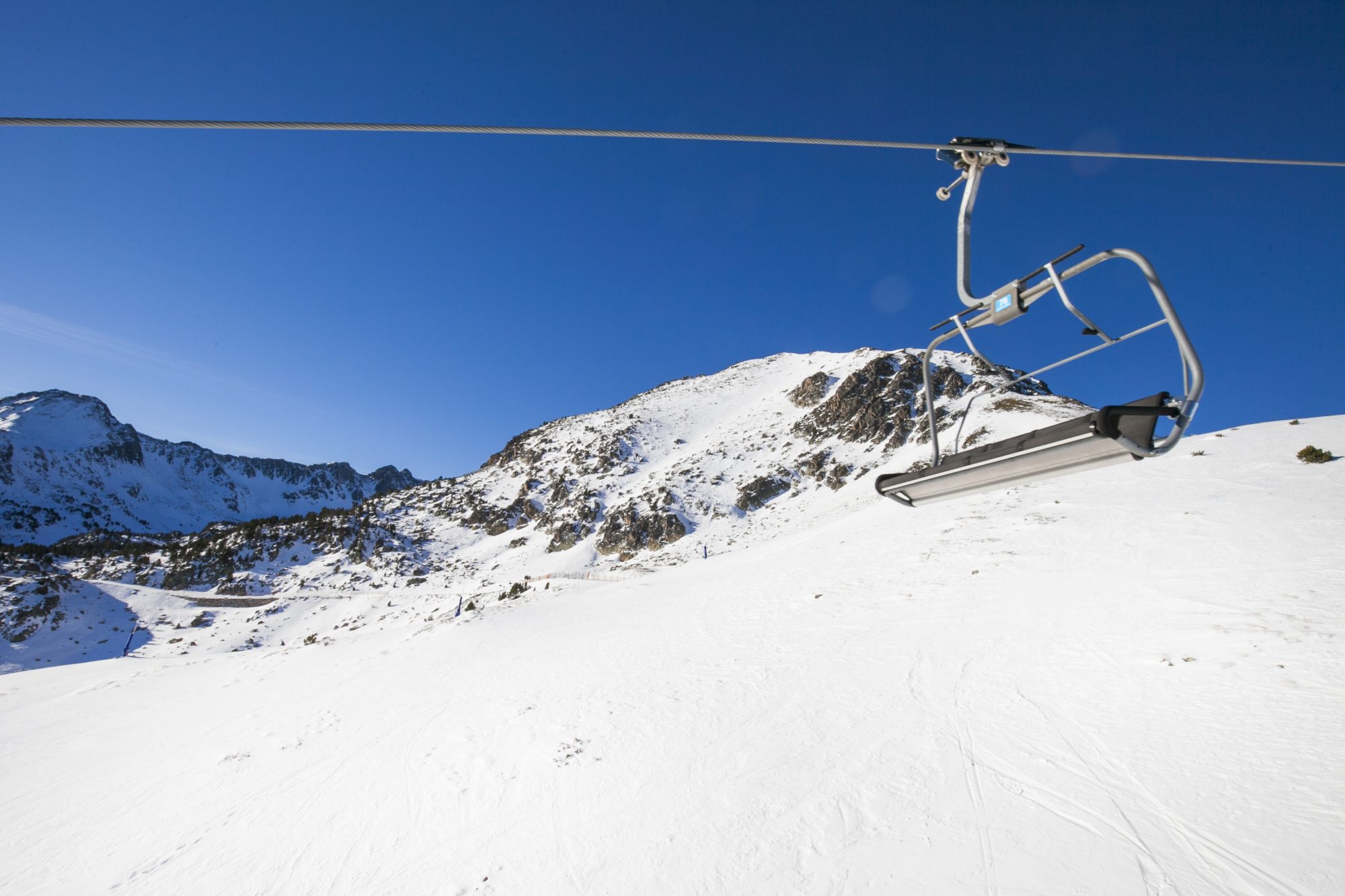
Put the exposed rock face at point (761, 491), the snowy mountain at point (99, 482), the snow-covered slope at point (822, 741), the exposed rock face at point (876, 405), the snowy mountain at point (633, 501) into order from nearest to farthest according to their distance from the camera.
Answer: the snow-covered slope at point (822, 741), the snowy mountain at point (633, 501), the exposed rock face at point (761, 491), the exposed rock face at point (876, 405), the snowy mountain at point (99, 482)

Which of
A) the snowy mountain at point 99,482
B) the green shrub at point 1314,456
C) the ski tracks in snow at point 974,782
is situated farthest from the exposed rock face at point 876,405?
the snowy mountain at point 99,482

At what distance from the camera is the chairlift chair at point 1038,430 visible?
2967 millimetres

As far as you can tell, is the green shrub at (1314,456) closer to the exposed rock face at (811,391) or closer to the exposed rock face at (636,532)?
the exposed rock face at (636,532)

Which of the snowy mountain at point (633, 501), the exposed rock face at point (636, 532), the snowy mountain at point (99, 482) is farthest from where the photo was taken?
the snowy mountain at point (99, 482)

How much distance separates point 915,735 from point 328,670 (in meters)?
18.0

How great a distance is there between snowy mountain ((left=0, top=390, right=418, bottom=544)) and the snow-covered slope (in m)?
156

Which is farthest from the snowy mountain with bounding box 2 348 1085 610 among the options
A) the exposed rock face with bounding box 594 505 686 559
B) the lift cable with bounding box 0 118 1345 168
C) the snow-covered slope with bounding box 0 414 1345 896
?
the lift cable with bounding box 0 118 1345 168

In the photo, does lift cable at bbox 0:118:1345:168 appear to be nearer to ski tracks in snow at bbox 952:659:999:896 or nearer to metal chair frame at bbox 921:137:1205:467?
metal chair frame at bbox 921:137:1205:467

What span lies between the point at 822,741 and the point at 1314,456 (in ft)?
71.7

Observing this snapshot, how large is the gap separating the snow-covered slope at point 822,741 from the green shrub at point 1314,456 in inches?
28.4

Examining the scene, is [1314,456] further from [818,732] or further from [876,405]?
[876,405]

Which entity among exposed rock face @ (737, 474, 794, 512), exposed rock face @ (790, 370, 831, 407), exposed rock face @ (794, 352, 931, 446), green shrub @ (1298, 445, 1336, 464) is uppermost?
exposed rock face @ (790, 370, 831, 407)

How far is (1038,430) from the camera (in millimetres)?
3373

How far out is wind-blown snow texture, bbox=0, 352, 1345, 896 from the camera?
564 centimetres
